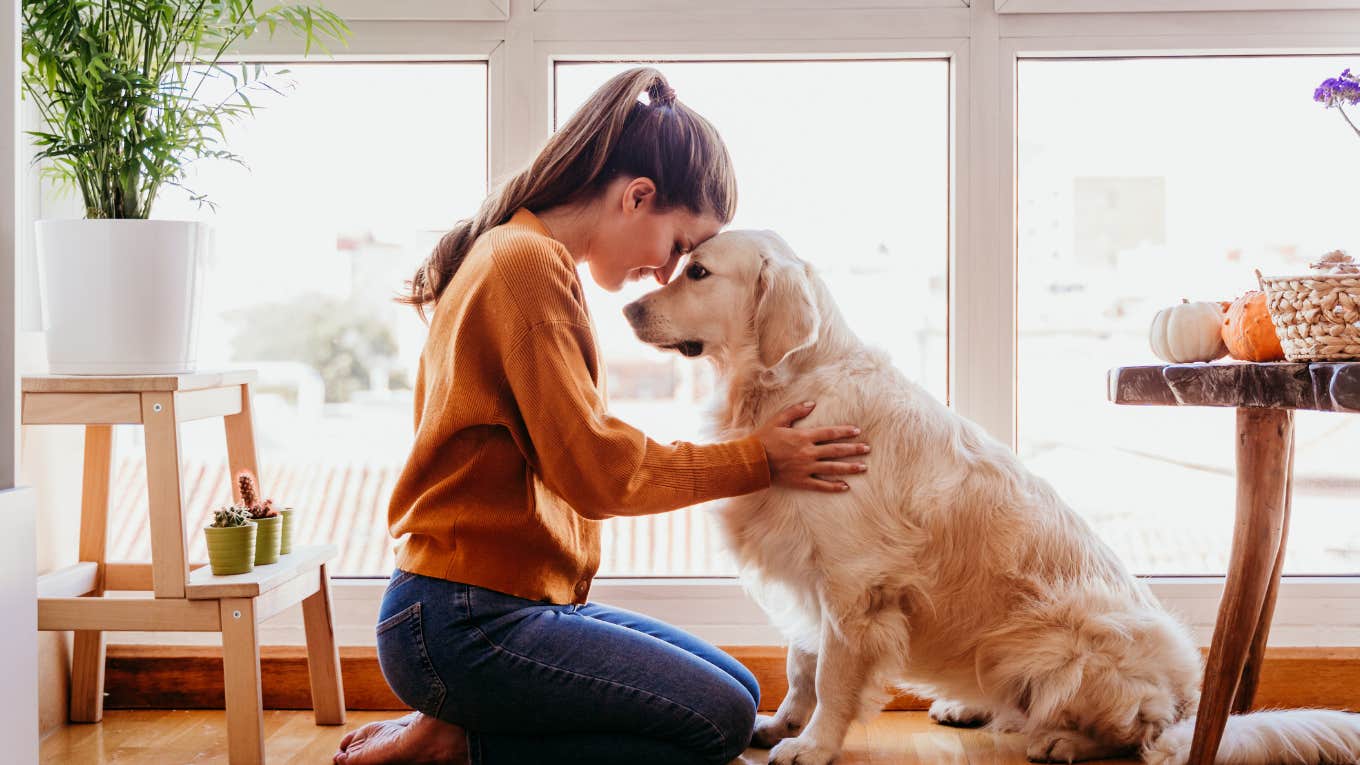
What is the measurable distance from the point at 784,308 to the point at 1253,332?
77 centimetres

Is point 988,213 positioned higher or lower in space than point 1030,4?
lower

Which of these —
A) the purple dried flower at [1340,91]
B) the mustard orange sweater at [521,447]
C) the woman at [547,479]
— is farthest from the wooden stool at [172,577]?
the purple dried flower at [1340,91]

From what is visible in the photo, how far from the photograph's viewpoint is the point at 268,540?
2021 mm

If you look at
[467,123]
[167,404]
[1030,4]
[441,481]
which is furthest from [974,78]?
[167,404]

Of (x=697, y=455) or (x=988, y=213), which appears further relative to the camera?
(x=988, y=213)

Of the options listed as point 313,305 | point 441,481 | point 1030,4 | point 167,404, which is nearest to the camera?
point 441,481

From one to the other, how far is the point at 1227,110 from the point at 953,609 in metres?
1.43

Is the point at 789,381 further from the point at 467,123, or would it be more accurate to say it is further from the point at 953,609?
the point at 467,123

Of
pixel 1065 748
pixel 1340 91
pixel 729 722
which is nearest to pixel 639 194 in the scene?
pixel 729 722

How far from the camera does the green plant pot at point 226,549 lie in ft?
6.30

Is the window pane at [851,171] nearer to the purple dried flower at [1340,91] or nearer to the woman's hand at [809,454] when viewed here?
the woman's hand at [809,454]

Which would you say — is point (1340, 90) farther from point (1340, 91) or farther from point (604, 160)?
point (604, 160)

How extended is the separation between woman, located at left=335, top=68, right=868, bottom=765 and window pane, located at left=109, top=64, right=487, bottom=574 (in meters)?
0.73

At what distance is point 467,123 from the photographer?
2.55m
